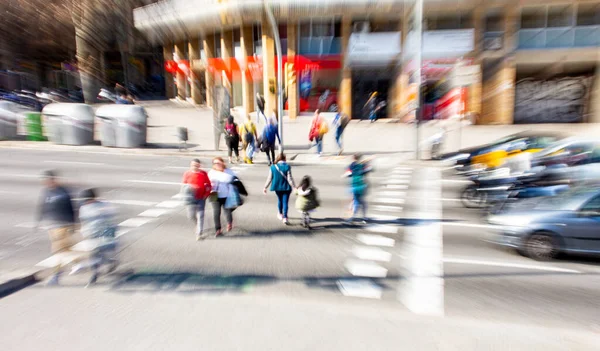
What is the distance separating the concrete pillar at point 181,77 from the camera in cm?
3588

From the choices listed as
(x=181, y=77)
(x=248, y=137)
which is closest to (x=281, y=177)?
(x=248, y=137)

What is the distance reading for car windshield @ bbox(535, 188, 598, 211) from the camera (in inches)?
275

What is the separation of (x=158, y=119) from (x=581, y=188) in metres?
25.7

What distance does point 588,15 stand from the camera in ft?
77.8

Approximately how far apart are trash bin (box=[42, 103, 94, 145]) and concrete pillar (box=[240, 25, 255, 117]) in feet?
38.2

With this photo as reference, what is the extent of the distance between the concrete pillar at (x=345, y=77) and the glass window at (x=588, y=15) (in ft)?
42.3

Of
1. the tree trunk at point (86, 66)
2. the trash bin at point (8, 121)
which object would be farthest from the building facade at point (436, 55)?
the tree trunk at point (86, 66)

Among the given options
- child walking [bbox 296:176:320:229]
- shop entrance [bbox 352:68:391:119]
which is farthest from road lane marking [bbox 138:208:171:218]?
shop entrance [bbox 352:68:391:119]

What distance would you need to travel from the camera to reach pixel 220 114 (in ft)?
58.8

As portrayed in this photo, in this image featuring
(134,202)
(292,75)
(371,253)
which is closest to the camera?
(371,253)

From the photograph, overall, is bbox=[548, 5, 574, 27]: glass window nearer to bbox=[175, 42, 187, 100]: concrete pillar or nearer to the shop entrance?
the shop entrance

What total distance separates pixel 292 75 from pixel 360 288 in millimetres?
21577

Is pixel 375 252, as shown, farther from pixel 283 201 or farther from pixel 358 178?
pixel 283 201

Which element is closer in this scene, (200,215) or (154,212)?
(200,215)
